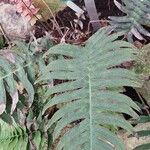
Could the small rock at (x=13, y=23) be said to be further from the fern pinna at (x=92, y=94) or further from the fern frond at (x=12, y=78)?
the fern pinna at (x=92, y=94)

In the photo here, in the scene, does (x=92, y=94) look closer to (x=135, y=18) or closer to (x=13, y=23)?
(x=135, y=18)

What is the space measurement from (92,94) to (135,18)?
0.47 m

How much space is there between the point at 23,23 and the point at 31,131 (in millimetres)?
485

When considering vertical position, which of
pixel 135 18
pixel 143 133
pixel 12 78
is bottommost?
pixel 143 133

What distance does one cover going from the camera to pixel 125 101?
5.74 feet

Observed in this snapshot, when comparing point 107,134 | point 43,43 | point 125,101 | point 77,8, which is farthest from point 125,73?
point 77,8

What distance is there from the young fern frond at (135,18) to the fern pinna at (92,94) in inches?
7.3

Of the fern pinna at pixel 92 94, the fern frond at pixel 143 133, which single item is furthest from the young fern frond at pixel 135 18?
the fern frond at pixel 143 133

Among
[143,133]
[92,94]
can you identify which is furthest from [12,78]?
[143,133]

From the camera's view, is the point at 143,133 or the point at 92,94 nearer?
the point at 92,94

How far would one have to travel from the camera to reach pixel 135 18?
6.87 feet

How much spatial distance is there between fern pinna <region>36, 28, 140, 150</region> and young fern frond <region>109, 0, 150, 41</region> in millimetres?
185

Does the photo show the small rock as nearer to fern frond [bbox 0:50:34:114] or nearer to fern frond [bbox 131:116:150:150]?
fern frond [bbox 0:50:34:114]

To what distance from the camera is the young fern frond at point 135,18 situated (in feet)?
6.82
